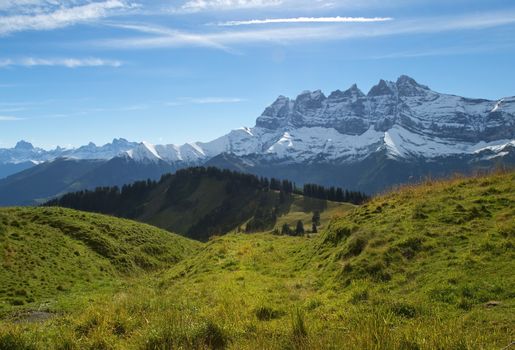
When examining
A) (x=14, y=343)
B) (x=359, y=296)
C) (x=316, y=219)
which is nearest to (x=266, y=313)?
(x=359, y=296)

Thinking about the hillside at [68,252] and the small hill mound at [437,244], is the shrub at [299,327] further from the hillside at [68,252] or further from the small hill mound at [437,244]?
the hillside at [68,252]

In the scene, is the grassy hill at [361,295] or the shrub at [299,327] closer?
the grassy hill at [361,295]

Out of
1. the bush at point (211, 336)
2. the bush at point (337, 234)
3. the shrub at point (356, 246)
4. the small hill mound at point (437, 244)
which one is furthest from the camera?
the bush at point (337, 234)

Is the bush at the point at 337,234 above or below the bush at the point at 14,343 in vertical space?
below

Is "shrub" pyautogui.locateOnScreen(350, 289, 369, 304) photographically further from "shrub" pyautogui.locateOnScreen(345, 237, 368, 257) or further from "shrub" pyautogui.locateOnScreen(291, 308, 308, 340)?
"shrub" pyautogui.locateOnScreen(291, 308, 308, 340)

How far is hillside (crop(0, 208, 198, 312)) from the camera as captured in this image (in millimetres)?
34719

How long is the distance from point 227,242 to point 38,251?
18006 mm

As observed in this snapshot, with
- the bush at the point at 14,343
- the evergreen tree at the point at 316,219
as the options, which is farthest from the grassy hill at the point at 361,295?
the evergreen tree at the point at 316,219

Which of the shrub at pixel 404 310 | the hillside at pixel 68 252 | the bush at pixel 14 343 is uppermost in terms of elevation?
the bush at pixel 14 343

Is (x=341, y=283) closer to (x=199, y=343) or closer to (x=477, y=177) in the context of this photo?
(x=199, y=343)

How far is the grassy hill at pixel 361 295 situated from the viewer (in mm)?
10273

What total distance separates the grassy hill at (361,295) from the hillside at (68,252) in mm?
11695

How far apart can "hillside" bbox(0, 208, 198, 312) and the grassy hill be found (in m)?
11.7

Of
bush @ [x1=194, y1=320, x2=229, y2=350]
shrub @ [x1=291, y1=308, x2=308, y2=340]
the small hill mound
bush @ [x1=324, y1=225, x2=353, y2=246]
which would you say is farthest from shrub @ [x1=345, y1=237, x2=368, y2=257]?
bush @ [x1=194, y1=320, x2=229, y2=350]
